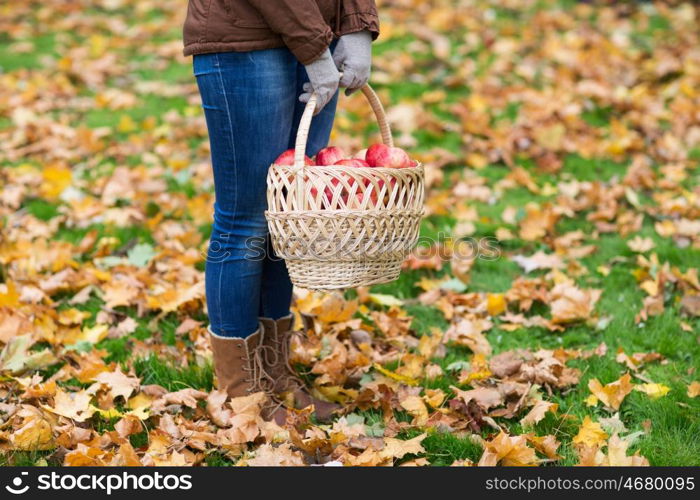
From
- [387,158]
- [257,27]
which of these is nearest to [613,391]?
[387,158]

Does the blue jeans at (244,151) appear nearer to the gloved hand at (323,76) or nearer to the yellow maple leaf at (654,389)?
the gloved hand at (323,76)

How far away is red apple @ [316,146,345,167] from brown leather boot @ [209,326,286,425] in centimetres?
64

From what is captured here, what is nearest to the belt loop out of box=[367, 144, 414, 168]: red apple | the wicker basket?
the wicker basket

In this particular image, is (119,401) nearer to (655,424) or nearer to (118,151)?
(655,424)

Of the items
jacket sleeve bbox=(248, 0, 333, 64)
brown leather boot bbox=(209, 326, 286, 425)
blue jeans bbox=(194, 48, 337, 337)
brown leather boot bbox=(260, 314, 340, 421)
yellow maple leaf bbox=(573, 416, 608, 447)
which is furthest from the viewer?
brown leather boot bbox=(260, 314, 340, 421)

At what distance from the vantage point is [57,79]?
632 centimetres

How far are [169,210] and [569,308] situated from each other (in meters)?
2.21

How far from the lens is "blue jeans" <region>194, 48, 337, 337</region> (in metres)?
2.18

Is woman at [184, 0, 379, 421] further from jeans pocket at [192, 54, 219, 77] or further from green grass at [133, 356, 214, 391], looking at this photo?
green grass at [133, 356, 214, 391]

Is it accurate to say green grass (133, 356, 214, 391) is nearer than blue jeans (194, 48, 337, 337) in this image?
No

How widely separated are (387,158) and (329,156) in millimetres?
171

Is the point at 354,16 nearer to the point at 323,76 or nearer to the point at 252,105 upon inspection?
the point at 323,76
